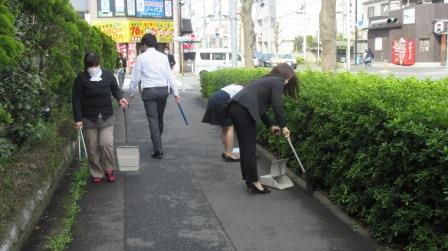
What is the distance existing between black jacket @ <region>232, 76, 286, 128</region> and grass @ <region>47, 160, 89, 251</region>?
6.52 ft

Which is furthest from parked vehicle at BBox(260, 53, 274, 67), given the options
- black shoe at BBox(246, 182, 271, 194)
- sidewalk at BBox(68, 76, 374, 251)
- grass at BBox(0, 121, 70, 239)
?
black shoe at BBox(246, 182, 271, 194)

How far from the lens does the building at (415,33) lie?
42562mm

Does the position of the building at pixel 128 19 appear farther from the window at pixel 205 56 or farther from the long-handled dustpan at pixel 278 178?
the long-handled dustpan at pixel 278 178

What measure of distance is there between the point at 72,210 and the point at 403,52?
1703 inches

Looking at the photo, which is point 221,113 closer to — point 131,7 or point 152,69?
point 152,69

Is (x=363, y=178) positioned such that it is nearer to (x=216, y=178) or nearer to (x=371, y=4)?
(x=216, y=178)

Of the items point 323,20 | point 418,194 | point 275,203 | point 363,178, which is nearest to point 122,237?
point 275,203

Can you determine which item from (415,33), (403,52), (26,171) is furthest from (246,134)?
(403,52)

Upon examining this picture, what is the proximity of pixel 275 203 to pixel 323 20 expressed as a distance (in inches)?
244

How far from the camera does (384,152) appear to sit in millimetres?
4008

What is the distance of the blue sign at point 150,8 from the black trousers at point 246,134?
109 feet

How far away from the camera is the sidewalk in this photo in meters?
4.42

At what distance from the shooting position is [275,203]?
5527mm

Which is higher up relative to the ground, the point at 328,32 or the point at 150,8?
the point at 150,8
